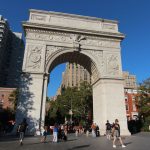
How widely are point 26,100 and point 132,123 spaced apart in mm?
18103

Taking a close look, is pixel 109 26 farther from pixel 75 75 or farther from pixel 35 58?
pixel 75 75

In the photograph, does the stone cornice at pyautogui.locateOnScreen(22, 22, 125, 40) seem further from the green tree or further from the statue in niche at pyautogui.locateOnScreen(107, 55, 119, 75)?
the green tree

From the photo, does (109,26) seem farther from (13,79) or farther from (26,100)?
(13,79)

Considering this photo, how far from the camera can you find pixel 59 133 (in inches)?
548

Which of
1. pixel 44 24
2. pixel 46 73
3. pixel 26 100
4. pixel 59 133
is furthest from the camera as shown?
pixel 44 24

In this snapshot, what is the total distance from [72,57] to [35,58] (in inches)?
189

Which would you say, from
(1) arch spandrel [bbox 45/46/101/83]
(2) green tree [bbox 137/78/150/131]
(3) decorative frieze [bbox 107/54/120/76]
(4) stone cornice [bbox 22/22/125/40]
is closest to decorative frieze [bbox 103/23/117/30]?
(4) stone cornice [bbox 22/22/125/40]

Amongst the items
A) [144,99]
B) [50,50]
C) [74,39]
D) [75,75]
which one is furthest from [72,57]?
[75,75]

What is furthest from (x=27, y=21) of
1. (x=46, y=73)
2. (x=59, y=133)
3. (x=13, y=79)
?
(x=13, y=79)

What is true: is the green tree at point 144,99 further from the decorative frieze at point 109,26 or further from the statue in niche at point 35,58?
the statue in niche at point 35,58

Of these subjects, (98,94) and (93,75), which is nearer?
(98,94)

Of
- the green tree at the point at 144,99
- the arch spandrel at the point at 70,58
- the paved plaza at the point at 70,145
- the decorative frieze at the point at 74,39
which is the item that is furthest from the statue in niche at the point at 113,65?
the green tree at the point at 144,99

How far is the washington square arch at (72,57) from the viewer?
60.2 ft

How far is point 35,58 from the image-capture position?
1955cm
